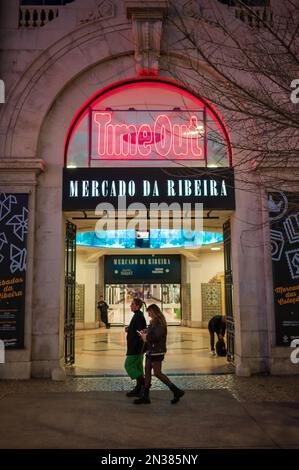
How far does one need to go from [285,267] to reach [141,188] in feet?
12.6

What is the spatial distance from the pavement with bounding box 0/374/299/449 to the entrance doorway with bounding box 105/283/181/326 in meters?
15.0

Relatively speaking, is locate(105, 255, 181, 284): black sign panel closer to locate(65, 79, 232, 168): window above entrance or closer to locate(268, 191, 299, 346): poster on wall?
locate(65, 79, 232, 168): window above entrance

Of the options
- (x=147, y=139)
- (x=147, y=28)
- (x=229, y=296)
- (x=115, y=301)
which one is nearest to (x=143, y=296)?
(x=115, y=301)

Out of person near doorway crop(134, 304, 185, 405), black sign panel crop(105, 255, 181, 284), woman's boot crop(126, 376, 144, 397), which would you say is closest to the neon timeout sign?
person near doorway crop(134, 304, 185, 405)

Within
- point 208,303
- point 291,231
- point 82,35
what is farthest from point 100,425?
point 208,303

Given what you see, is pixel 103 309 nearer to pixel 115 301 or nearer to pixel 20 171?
pixel 115 301

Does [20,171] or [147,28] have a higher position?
[147,28]

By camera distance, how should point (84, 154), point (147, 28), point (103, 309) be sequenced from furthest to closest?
point (103, 309), point (84, 154), point (147, 28)

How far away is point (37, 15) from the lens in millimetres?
10531

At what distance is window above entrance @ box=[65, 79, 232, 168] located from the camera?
10383mm

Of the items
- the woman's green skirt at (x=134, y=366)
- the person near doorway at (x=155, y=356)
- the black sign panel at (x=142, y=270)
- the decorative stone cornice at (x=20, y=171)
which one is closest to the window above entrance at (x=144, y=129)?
the decorative stone cornice at (x=20, y=171)

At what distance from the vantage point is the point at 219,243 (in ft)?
63.1
